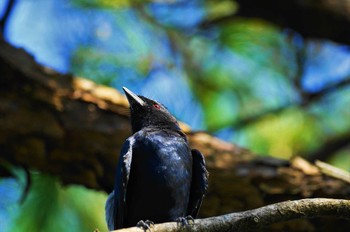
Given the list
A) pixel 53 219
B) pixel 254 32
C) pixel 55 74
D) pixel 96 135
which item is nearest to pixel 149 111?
pixel 96 135

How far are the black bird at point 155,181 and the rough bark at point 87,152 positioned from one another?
86 cm

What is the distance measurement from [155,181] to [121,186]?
0.23m

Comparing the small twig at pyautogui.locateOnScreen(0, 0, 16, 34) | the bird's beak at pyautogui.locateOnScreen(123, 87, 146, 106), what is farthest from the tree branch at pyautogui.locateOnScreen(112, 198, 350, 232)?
the small twig at pyautogui.locateOnScreen(0, 0, 16, 34)

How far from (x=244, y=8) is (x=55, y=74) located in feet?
5.63

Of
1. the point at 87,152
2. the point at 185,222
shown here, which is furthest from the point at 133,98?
the point at 185,222

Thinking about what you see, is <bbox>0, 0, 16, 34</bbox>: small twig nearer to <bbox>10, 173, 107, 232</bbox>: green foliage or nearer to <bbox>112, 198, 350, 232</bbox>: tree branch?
<bbox>10, 173, 107, 232</bbox>: green foliage

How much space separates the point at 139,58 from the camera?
21.8 feet

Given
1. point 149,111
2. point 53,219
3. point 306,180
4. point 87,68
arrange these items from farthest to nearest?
1. point 87,68
2. point 53,219
3. point 306,180
4. point 149,111

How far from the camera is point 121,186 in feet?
13.9

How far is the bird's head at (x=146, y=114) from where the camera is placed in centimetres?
498

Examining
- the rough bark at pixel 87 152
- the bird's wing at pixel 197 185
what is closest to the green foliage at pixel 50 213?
the rough bark at pixel 87 152

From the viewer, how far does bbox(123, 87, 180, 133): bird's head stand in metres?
4.98

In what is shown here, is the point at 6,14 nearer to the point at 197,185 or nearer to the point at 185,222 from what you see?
the point at 197,185

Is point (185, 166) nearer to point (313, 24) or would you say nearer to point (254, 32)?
point (313, 24)
